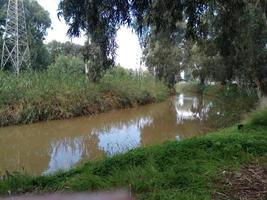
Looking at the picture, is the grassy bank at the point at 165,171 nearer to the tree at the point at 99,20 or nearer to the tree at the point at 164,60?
the tree at the point at 99,20

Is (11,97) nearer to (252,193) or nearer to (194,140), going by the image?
(194,140)

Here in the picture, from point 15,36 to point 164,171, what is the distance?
28.2 meters

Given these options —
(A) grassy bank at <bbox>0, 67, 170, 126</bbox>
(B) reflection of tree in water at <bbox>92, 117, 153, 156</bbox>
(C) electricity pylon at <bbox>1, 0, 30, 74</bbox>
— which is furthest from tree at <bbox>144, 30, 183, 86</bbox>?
(B) reflection of tree in water at <bbox>92, 117, 153, 156</bbox>

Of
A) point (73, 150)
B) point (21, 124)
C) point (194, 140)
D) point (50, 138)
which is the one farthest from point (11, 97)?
point (194, 140)

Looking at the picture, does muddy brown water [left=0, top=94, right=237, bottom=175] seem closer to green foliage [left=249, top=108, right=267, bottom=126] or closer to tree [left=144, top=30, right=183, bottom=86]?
green foliage [left=249, top=108, right=267, bottom=126]

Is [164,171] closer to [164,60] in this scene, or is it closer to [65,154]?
[65,154]

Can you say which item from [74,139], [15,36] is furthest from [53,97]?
[15,36]

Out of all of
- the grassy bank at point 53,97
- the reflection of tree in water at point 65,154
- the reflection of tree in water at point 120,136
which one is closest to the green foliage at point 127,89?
the grassy bank at point 53,97

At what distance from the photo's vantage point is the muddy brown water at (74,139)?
31.9 ft

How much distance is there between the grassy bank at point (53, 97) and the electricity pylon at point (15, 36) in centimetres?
986

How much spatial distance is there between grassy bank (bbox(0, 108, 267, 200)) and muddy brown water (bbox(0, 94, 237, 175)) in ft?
8.84

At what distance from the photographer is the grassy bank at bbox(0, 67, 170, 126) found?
1609 cm

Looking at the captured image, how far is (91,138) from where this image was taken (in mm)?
13266

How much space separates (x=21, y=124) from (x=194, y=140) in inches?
404
